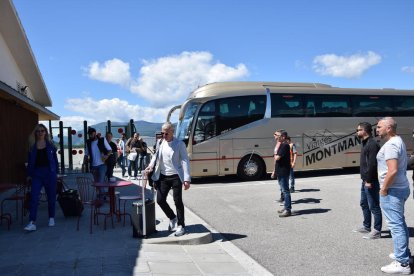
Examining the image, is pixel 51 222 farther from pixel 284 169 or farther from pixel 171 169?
pixel 284 169

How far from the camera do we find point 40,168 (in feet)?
25.2

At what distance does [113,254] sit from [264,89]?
36.1ft

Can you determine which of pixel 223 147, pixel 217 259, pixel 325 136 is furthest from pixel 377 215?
pixel 325 136

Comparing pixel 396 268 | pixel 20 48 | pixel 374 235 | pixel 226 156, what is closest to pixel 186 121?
pixel 226 156

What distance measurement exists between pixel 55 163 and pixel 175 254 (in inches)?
124

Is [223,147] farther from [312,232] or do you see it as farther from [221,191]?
[312,232]

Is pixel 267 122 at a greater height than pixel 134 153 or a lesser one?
greater

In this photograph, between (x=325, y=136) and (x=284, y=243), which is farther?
(x=325, y=136)

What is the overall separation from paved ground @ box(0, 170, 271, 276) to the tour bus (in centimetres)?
747

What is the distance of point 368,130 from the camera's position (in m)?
6.69

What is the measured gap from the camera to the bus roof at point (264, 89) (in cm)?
1539

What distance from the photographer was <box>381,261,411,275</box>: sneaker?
16.7 ft

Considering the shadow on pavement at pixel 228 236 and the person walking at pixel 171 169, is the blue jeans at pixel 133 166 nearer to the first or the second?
the shadow on pavement at pixel 228 236

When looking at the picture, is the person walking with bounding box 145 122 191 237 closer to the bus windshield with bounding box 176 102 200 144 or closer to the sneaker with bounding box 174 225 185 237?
the sneaker with bounding box 174 225 185 237
